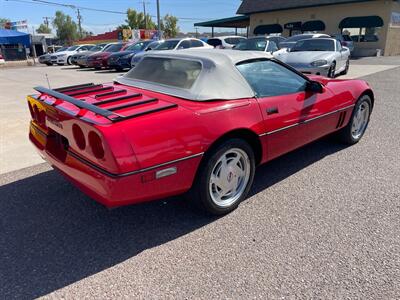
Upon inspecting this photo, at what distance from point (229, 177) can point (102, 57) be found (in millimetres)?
15464

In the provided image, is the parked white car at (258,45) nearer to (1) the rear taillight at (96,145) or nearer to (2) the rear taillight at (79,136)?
(2) the rear taillight at (79,136)

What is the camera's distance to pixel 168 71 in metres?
3.42

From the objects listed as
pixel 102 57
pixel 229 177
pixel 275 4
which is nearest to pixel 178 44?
pixel 102 57

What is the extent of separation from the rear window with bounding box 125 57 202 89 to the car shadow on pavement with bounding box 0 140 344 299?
1.19m

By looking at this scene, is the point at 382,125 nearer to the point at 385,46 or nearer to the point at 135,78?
the point at 135,78

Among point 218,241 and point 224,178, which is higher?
point 224,178

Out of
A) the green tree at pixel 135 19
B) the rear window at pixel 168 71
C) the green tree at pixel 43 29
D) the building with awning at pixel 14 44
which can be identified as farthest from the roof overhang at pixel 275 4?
the green tree at pixel 43 29

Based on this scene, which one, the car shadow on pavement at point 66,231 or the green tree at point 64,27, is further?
the green tree at point 64,27

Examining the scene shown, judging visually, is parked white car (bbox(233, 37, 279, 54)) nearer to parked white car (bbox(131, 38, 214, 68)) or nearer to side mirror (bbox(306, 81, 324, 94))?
parked white car (bbox(131, 38, 214, 68))

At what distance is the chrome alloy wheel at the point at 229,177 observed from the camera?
292 centimetres

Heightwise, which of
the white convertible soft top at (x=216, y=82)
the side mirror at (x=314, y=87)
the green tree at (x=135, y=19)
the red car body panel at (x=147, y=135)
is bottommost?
the red car body panel at (x=147, y=135)

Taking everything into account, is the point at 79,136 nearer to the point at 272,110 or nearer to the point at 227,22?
the point at 272,110

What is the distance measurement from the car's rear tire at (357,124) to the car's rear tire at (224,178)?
7.00 feet

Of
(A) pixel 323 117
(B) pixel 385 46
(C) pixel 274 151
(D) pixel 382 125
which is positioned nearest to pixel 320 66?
(D) pixel 382 125
